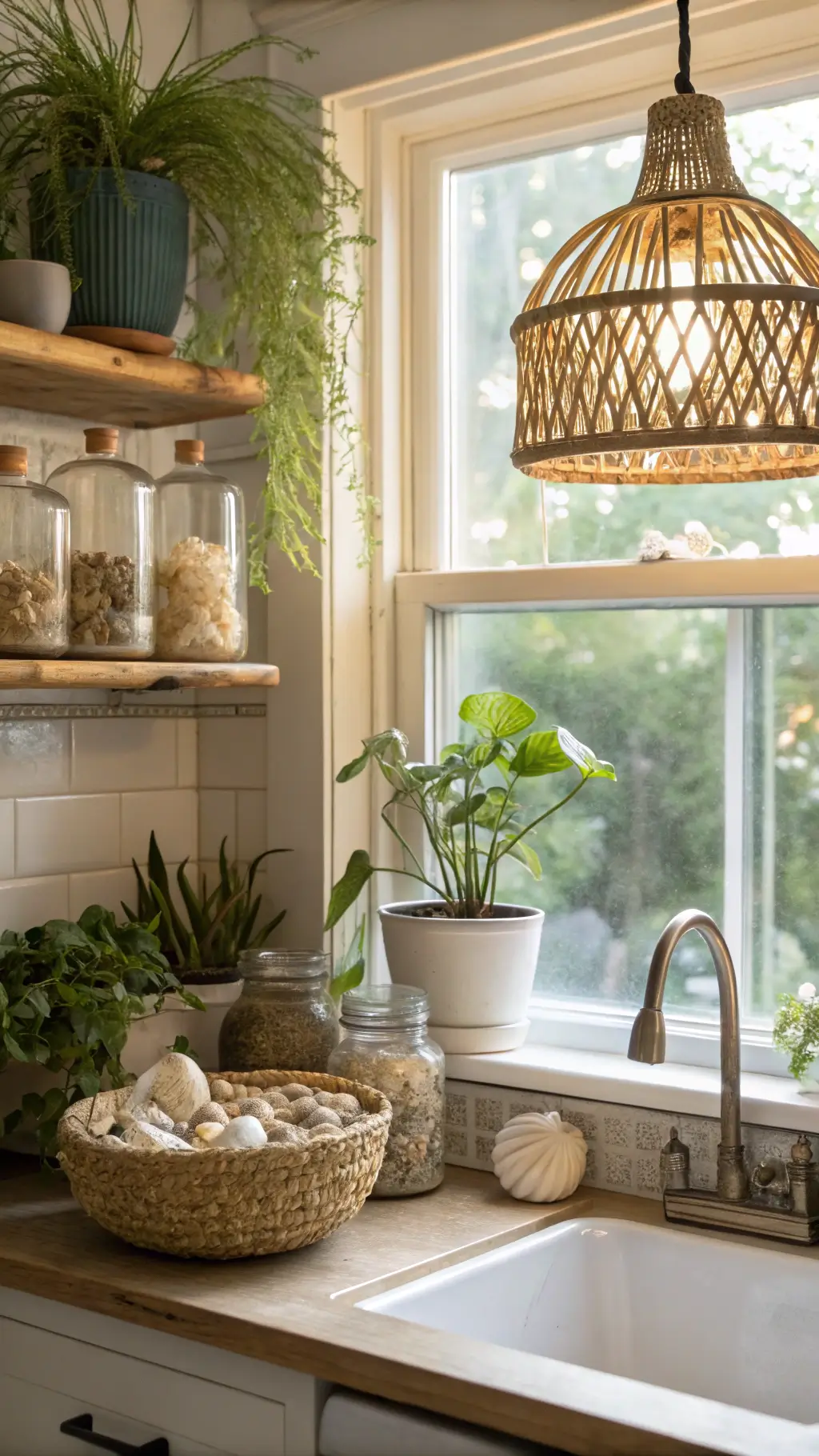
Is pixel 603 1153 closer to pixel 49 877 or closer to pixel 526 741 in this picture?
pixel 526 741

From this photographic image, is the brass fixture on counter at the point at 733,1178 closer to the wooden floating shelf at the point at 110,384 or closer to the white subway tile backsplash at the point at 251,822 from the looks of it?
the white subway tile backsplash at the point at 251,822

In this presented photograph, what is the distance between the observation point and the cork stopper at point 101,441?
6.04 feet

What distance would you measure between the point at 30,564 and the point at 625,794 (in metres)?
0.83

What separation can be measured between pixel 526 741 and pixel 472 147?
0.88 metres

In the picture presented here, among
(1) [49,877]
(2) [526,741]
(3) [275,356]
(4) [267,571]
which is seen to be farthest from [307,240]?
(1) [49,877]

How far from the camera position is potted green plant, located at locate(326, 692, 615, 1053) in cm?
194

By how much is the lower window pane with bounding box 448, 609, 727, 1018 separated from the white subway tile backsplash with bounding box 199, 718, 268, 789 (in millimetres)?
376

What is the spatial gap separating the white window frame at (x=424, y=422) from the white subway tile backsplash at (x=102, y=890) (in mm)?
303

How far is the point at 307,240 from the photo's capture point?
206 cm

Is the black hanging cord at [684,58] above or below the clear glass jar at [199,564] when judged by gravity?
above

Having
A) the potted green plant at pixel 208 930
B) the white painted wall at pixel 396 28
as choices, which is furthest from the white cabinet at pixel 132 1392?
the white painted wall at pixel 396 28

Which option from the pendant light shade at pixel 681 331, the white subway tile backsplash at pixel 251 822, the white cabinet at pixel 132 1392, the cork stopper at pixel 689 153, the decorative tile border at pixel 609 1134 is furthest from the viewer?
the white subway tile backsplash at pixel 251 822

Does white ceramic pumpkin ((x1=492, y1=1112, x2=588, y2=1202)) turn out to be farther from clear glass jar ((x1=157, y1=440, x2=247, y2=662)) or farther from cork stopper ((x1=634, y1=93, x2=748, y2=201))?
cork stopper ((x1=634, y1=93, x2=748, y2=201))

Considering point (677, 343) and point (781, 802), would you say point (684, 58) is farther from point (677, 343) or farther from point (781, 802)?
point (781, 802)
